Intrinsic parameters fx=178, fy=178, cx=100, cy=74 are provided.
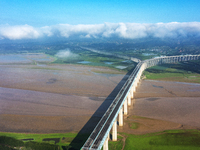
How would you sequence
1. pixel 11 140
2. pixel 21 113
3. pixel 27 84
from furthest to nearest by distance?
pixel 27 84
pixel 21 113
pixel 11 140

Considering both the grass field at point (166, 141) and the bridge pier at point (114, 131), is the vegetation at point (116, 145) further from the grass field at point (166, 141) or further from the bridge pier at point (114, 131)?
the grass field at point (166, 141)

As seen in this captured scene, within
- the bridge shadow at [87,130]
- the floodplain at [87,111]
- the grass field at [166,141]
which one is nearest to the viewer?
the bridge shadow at [87,130]

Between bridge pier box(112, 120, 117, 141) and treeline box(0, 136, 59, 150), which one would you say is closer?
treeline box(0, 136, 59, 150)

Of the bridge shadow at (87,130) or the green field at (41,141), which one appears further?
the bridge shadow at (87,130)

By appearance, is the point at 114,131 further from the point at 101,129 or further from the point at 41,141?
→ the point at 41,141

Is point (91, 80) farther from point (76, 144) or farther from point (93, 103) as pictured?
point (76, 144)

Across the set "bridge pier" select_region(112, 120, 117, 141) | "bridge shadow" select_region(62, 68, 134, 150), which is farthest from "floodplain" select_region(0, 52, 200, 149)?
"bridge pier" select_region(112, 120, 117, 141)

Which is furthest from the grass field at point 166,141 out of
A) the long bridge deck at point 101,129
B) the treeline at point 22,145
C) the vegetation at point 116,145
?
the treeline at point 22,145

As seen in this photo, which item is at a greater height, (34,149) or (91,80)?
(91,80)

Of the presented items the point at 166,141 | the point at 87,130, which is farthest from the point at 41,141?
the point at 166,141

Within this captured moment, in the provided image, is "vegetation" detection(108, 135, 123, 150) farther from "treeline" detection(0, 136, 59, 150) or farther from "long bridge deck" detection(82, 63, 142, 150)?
"treeline" detection(0, 136, 59, 150)

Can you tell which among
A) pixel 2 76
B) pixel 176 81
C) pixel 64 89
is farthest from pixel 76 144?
pixel 2 76
